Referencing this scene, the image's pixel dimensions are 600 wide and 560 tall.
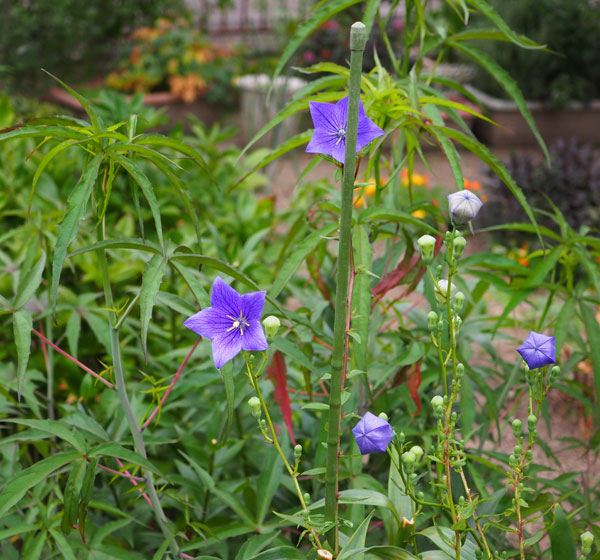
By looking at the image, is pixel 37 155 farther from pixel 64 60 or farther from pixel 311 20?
pixel 64 60

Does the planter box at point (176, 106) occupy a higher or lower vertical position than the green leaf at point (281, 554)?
lower

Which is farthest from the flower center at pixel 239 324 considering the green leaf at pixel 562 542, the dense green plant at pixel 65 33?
the dense green plant at pixel 65 33

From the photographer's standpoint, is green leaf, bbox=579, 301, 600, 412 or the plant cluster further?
the plant cluster

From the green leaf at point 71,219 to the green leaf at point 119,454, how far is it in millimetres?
277

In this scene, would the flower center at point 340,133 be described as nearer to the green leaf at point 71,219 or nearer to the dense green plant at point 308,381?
the dense green plant at point 308,381

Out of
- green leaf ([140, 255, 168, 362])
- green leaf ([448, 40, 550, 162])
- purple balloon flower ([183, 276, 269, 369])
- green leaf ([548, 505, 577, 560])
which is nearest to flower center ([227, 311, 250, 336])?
purple balloon flower ([183, 276, 269, 369])

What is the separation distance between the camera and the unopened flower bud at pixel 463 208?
0.92 metres

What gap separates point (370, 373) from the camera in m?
1.44

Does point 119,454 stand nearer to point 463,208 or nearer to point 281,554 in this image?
point 281,554

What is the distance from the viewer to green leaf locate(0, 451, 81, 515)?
41.5 inches

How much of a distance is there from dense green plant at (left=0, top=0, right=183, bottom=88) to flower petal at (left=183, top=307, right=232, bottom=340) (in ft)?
21.4

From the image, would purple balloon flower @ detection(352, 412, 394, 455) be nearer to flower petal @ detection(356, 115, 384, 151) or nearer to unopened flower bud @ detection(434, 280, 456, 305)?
unopened flower bud @ detection(434, 280, 456, 305)

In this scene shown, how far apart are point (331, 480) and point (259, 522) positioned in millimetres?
443

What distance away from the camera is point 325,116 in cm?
95
